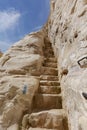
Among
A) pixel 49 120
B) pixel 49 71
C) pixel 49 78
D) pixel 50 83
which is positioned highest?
pixel 49 71

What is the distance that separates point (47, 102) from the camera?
4.81 metres

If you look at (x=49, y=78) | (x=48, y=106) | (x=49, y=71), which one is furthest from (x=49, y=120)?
(x=49, y=71)

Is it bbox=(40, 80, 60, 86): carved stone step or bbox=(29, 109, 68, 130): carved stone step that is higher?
bbox=(40, 80, 60, 86): carved stone step

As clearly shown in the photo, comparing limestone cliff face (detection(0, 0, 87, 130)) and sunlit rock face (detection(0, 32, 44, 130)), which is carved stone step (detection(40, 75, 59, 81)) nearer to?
limestone cliff face (detection(0, 0, 87, 130))

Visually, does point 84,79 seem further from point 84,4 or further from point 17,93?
point 84,4

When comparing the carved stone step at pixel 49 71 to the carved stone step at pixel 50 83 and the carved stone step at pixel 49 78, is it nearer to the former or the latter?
the carved stone step at pixel 49 78

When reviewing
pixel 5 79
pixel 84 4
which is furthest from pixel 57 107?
pixel 84 4

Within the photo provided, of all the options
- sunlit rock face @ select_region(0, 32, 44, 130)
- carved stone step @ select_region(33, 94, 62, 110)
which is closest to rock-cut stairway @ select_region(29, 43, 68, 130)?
carved stone step @ select_region(33, 94, 62, 110)

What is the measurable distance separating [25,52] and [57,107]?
291 centimetres

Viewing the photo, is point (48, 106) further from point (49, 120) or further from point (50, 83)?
point (50, 83)

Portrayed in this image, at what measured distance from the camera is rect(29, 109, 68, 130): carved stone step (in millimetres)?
4043

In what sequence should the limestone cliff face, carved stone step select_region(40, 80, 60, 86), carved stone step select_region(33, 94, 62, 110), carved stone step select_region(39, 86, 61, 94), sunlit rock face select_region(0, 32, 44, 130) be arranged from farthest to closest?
carved stone step select_region(40, 80, 60, 86)
carved stone step select_region(39, 86, 61, 94)
carved stone step select_region(33, 94, 62, 110)
sunlit rock face select_region(0, 32, 44, 130)
the limestone cliff face

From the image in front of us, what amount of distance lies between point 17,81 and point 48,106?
3.62 feet

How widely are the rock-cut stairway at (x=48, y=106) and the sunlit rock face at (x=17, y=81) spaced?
0.67ft
